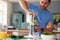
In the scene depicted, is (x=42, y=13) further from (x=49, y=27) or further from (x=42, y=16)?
(x=49, y=27)

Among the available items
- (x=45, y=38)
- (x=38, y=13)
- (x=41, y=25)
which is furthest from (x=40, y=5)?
(x=45, y=38)

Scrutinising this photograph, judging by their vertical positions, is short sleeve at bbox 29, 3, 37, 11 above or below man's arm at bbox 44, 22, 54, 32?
above

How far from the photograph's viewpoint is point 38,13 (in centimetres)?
150

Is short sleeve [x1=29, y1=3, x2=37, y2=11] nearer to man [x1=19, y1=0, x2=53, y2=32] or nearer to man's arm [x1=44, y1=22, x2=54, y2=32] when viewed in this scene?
man [x1=19, y1=0, x2=53, y2=32]

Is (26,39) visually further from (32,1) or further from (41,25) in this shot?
(32,1)

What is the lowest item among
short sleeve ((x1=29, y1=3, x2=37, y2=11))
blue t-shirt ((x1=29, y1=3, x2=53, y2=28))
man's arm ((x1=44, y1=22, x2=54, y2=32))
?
man's arm ((x1=44, y1=22, x2=54, y2=32))

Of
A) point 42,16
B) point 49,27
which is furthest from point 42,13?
point 49,27

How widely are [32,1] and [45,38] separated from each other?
0.45m

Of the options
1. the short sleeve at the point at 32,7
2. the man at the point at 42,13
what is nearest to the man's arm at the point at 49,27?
the man at the point at 42,13

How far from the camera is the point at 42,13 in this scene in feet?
4.85

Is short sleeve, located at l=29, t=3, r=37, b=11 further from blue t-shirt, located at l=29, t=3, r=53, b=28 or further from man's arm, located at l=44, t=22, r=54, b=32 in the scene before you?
man's arm, located at l=44, t=22, r=54, b=32

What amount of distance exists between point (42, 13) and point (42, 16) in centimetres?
3

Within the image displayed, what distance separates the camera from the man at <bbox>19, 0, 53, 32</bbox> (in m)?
1.46

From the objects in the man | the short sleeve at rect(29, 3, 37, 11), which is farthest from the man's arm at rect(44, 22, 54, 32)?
the short sleeve at rect(29, 3, 37, 11)
